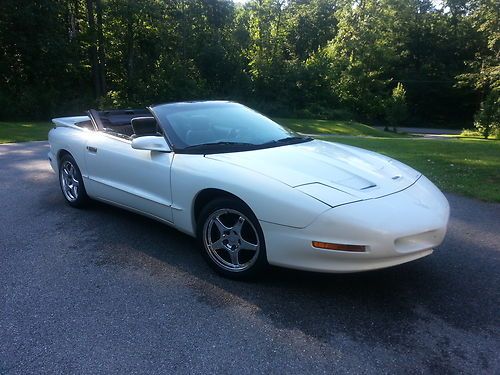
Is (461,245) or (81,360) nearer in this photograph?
(81,360)

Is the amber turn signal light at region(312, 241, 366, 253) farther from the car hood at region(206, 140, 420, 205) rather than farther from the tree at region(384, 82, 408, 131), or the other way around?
the tree at region(384, 82, 408, 131)

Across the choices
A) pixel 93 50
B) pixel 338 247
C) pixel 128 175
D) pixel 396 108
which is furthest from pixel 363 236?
pixel 396 108

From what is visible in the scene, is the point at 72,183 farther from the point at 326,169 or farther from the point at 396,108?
the point at 396,108

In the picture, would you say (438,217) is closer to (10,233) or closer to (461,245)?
(461,245)

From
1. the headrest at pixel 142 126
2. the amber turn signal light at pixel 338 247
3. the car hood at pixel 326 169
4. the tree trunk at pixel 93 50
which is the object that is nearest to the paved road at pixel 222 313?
the amber turn signal light at pixel 338 247

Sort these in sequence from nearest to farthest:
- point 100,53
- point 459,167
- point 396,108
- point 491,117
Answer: point 459,167, point 491,117, point 100,53, point 396,108

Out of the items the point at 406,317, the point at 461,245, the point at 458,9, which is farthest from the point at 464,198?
the point at 458,9

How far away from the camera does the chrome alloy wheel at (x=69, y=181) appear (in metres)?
5.36

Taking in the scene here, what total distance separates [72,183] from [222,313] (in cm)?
328

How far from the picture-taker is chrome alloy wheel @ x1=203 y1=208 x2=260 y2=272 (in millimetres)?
3357

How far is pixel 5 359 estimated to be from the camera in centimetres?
247

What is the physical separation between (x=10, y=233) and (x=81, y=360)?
2.64 meters

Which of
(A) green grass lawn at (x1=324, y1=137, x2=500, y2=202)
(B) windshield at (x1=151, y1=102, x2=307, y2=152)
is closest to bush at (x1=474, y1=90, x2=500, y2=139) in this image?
(A) green grass lawn at (x1=324, y1=137, x2=500, y2=202)

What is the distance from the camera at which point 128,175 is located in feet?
14.2
